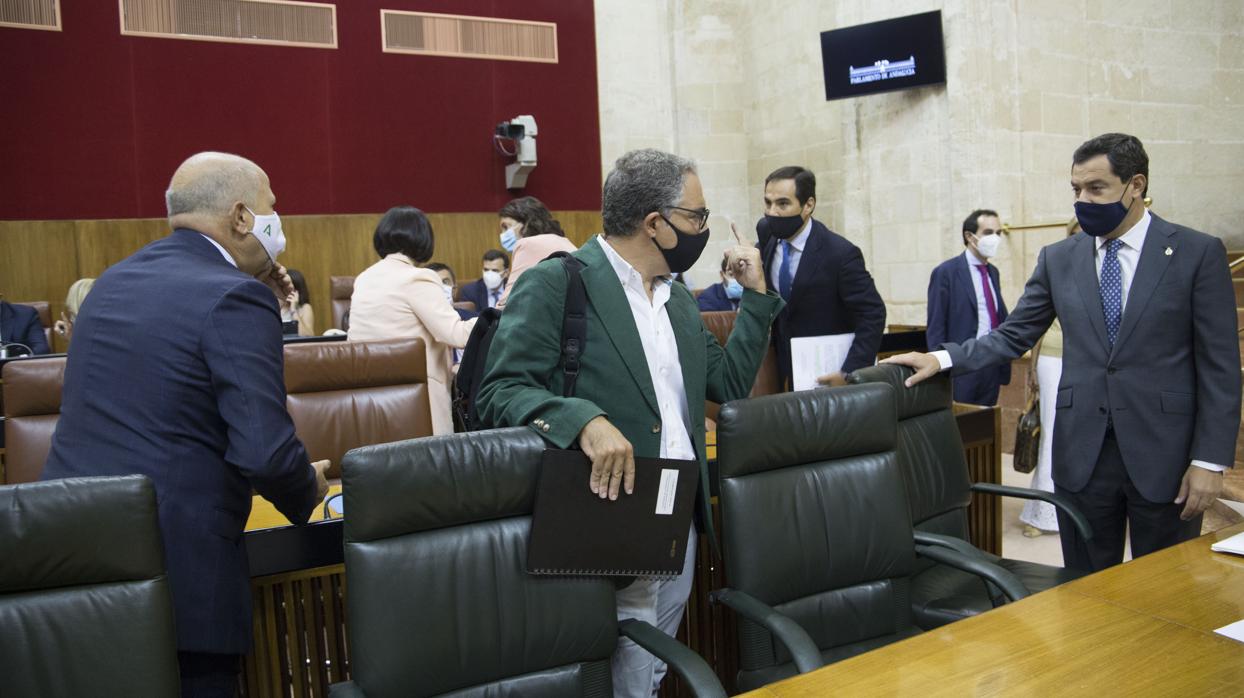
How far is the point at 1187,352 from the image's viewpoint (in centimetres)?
222

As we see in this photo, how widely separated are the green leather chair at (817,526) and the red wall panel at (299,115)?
20.9ft

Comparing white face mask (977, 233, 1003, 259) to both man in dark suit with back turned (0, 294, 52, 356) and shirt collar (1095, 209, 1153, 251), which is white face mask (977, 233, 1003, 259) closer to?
shirt collar (1095, 209, 1153, 251)

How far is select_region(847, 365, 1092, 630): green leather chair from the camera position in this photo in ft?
7.41

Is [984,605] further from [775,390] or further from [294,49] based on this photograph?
[294,49]

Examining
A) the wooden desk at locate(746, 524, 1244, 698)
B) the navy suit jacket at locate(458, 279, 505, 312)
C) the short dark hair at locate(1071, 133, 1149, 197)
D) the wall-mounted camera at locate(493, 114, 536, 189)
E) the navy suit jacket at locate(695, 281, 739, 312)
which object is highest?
the wall-mounted camera at locate(493, 114, 536, 189)

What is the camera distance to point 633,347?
1.75m

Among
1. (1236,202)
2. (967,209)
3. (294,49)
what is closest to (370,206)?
(294,49)

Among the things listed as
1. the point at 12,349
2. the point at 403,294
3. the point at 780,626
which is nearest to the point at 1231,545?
the point at 780,626

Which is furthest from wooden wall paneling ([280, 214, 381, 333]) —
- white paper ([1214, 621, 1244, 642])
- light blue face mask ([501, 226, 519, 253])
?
white paper ([1214, 621, 1244, 642])

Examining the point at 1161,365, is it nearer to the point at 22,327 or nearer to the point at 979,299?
the point at 979,299

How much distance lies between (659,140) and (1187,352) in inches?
271

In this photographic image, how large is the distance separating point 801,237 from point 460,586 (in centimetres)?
200

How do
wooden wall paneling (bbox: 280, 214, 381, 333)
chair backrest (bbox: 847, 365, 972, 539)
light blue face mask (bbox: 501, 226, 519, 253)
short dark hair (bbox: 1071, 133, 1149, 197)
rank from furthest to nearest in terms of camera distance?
wooden wall paneling (bbox: 280, 214, 381, 333)
light blue face mask (bbox: 501, 226, 519, 253)
chair backrest (bbox: 847, 365, 972, 539)
short dark hair (bbox: 1071, 133, 1149, 197)

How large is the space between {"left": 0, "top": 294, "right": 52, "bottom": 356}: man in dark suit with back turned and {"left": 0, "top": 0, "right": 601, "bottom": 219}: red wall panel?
2.12 metres
